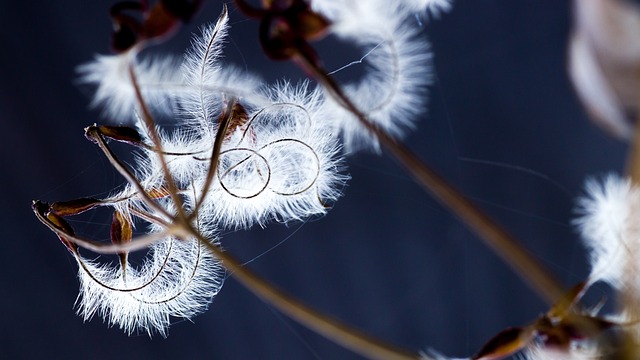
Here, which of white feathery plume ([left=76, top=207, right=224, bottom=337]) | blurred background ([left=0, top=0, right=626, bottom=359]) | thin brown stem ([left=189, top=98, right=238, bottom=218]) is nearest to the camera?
thin brown stem ([left=189, top=98, right=238, bottom=218])

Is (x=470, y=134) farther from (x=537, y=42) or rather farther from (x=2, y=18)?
(x=2, y=18)

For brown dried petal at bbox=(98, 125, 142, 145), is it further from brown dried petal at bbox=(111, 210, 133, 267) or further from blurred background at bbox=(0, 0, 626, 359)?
blurred background at bbox=(0, 0, 626, 359)

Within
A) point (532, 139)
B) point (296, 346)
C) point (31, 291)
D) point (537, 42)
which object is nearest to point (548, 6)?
point (537, 42)

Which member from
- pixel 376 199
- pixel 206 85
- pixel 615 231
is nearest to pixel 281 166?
pixel 206 85

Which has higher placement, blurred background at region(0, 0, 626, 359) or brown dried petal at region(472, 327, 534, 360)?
blurred background at region(0, 0, 626, 359)

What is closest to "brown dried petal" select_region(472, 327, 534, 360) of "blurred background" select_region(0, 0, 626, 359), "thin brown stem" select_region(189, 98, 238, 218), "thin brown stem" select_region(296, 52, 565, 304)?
"thin brown stem" select_region(296, 52, 565, 304)

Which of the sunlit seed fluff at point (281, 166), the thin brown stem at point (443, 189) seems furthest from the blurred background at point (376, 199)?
the thin brown stem at point (443, 189)

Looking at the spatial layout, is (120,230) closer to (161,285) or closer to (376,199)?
(161,285)

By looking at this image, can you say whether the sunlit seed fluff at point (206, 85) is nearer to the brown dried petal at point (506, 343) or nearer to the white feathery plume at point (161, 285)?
the white feathery plume at point (161, 285)
